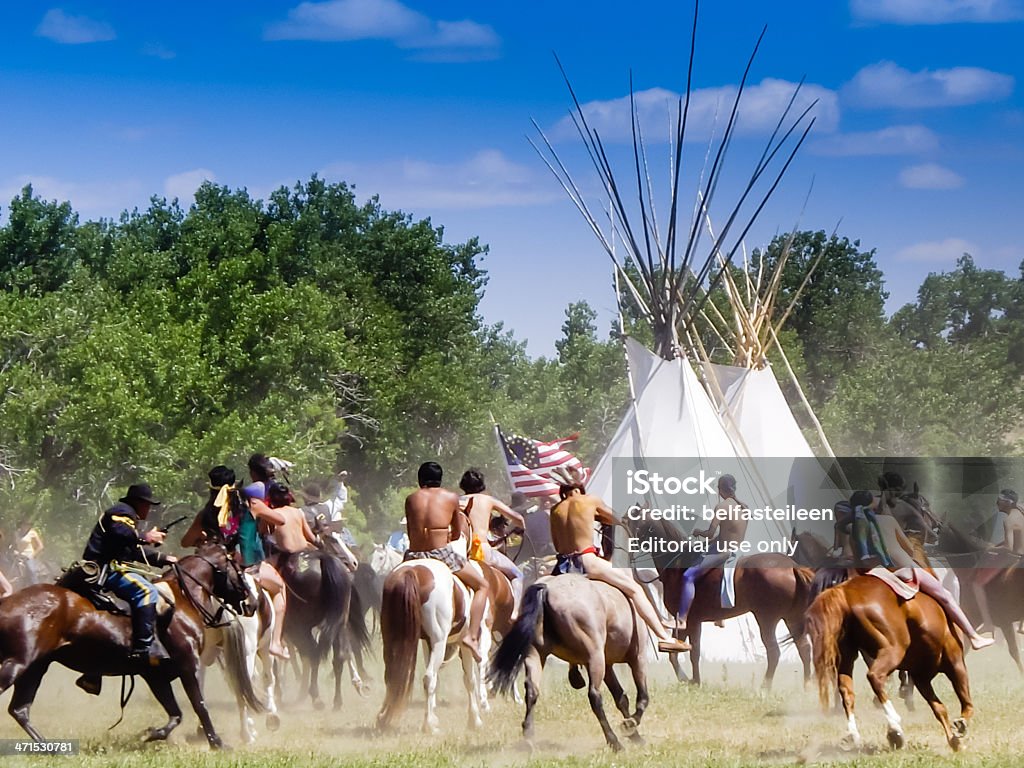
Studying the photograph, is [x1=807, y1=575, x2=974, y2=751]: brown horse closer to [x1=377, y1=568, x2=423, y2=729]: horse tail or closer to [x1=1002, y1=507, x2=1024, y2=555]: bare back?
[x1=377, y1=568, x2=423, y2=729]: horse tail

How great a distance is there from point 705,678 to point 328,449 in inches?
906

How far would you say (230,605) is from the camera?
41.7 feet

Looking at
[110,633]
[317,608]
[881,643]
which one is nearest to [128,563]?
[110,633]

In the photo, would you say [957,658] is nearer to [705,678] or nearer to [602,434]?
[705,678]

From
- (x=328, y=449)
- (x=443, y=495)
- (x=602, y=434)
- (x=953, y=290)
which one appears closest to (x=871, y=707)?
(x=443, y=495)

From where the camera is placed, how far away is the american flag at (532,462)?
23.4 metres

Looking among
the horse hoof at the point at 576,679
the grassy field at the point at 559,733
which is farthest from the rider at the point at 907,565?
the horse hoof at the point at 576,679

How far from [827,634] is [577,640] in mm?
2039

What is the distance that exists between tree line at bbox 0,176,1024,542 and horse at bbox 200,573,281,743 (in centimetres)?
978

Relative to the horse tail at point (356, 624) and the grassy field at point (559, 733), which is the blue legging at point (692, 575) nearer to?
the grassy field at point (559, 733)

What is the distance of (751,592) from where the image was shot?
55.7ft

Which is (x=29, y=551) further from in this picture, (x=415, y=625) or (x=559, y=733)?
(x=559, y=733)

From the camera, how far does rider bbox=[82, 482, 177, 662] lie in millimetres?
11930

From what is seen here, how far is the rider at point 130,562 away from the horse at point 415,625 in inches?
79.9
